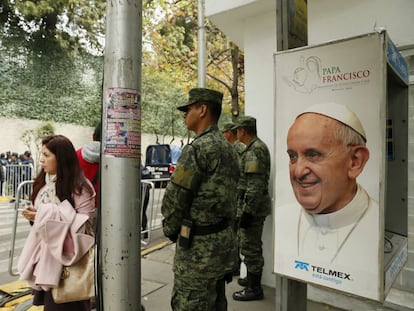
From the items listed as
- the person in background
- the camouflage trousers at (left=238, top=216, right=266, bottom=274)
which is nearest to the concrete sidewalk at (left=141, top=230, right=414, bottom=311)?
the camouflage trousers at (left=238, top=216, right=266, bottom=274)

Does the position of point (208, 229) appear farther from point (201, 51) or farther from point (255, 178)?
point (201, 51)

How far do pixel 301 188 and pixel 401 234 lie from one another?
3.41 feet

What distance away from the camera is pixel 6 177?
35.0 ft

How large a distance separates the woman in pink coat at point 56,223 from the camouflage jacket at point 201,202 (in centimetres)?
62

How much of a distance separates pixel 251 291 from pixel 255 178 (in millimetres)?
1214

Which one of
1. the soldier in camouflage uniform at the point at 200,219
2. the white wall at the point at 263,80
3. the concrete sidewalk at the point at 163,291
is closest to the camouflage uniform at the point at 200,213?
the soldier in camouflage uniform at the point at 200,219

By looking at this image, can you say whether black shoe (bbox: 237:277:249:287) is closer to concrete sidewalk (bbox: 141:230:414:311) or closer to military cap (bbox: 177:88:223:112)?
concrete sidewalk (bbox: 141:230:414:311)

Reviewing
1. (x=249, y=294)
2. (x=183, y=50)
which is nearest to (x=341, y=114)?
(x=249, y=294)

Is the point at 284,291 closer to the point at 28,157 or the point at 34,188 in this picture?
Result: the point at 34,188

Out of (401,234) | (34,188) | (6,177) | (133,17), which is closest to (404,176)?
(401,234)

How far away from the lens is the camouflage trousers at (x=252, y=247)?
3.64m

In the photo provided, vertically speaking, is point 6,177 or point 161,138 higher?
point 161,138

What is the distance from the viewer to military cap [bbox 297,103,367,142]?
1.76 metres

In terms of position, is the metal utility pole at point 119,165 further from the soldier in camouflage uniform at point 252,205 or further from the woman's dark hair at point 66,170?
the soldier in camouflage uniform at point 252,205
